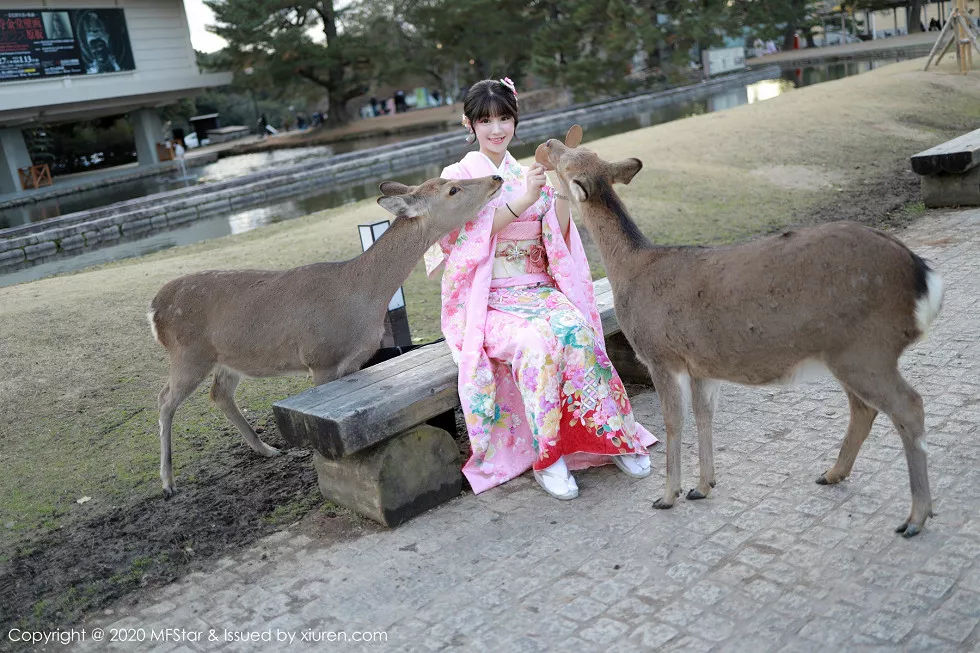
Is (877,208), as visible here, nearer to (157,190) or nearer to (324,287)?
(324,287)

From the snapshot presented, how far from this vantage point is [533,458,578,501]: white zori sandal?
3.77 meters

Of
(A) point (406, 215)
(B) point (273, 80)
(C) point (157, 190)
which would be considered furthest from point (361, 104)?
(A) point (406, 215)

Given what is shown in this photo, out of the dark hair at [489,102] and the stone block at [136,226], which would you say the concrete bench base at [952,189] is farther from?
the stone block at [136,226]

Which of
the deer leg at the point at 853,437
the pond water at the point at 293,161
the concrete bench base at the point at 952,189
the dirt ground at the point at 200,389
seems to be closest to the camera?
the deer leg at the point at 853,437

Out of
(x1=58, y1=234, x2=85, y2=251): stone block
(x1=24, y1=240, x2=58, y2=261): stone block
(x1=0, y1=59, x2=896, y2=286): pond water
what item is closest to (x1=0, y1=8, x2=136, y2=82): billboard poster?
(x1=0, y1=59, x2=896, y2=286): pond water

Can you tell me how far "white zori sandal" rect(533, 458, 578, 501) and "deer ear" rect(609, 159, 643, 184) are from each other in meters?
1.24

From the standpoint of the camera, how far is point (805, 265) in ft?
10.2

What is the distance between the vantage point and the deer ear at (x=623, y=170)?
3799 mm

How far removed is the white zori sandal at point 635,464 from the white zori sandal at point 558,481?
0.80 feet

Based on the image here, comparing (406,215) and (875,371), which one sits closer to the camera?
(875,371)

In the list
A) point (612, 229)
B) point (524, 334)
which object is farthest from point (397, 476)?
point (612, 229)

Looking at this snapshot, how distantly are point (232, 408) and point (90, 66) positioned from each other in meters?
26.5

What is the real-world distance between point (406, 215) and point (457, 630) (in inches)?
79.3

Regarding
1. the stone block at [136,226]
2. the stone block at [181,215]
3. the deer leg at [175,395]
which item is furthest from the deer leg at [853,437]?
the stone block at [181,215]
